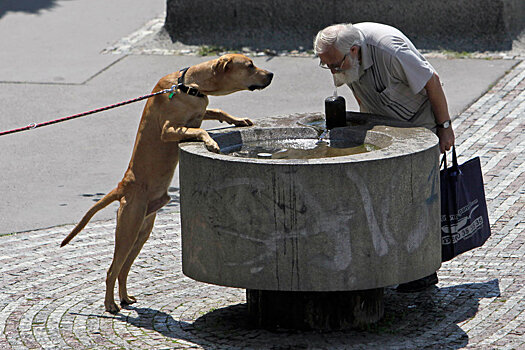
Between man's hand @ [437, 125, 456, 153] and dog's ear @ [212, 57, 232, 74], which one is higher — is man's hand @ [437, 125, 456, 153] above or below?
below

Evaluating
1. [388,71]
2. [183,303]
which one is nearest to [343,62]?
[388,71]

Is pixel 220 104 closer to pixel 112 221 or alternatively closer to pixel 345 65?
pixel 112 221

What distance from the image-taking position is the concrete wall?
1314 cm

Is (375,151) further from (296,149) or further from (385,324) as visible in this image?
(385,324)

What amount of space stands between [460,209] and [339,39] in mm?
1376

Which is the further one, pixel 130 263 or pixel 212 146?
pixel 130 263

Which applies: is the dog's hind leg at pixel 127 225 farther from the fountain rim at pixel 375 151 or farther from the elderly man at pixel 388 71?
the elderly man at pixel 388 71

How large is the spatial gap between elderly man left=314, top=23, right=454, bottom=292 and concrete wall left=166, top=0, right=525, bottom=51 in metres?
6.98

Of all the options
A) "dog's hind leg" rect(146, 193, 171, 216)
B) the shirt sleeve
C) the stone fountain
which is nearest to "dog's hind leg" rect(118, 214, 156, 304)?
"dog's hind leg" rect(146, 193, 171, 216)

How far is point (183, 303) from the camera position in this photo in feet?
21.3

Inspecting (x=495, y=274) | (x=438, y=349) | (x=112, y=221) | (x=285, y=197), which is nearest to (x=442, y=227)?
(x=495, y=274)

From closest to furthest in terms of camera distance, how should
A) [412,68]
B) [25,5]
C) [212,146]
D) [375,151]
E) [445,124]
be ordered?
[375,151] → [212,146] → [412,68] → [445,124] → [25,5]

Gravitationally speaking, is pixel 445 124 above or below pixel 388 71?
below

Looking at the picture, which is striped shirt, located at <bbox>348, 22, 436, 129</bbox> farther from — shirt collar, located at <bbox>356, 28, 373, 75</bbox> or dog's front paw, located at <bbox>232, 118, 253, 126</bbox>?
dog's front paw, located at <bbox>232, 118, 253, 126</bbox>
